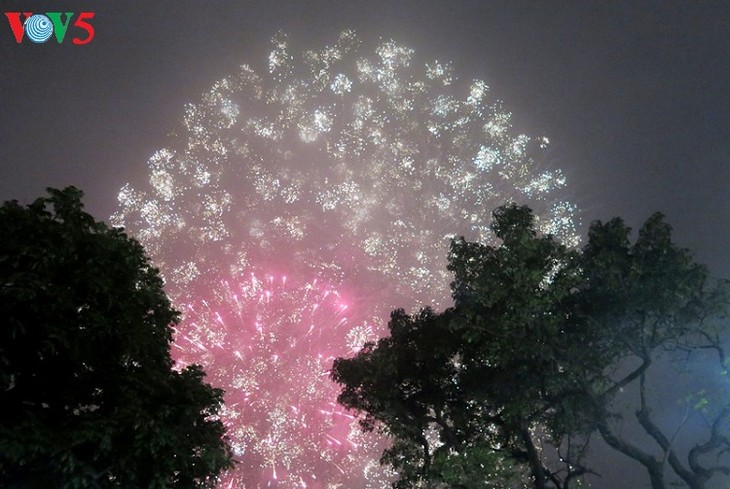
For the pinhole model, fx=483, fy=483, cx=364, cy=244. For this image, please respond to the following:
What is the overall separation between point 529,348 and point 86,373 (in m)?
10.3

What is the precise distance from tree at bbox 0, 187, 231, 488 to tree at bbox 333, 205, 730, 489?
6623 mm

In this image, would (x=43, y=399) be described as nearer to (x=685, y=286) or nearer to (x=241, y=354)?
(x=685, y=286)

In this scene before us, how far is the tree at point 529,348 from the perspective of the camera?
1259 cm

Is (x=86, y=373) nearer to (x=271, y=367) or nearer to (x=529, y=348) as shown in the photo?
(x=529, y=348)

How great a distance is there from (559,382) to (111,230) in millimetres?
11736

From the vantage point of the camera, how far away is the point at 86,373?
862 centimetres

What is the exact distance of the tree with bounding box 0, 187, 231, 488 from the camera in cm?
730

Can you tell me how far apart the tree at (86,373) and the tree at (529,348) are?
662 centimetres

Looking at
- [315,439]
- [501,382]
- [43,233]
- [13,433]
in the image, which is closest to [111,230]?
[43,233]

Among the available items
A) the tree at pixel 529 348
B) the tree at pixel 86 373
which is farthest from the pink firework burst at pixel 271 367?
the tree at pixel 86 373

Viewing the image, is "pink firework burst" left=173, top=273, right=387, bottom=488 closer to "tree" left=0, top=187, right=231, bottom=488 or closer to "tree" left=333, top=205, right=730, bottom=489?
"tree" left=333, top=205, right=730, bottom=489

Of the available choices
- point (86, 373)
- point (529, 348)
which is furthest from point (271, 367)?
point (86, 373)

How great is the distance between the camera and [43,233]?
797 cm

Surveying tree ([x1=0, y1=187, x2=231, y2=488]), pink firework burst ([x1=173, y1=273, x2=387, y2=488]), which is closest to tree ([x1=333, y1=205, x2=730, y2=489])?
tree ([x1=0, y1=187, x2=231, y2=488])
